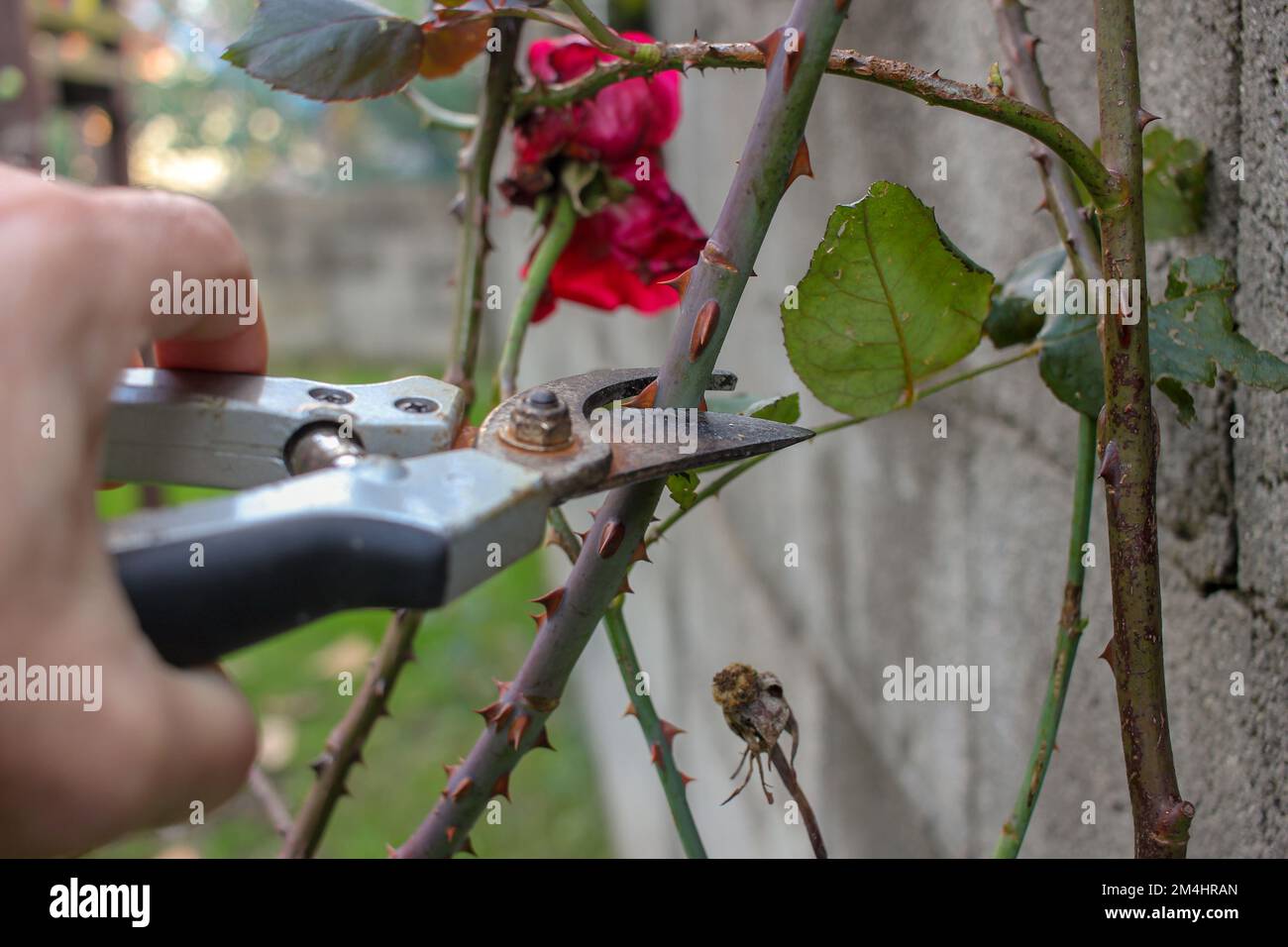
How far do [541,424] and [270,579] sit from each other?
13 centimetres

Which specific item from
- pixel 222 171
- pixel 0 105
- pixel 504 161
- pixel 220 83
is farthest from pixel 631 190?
pixel 222 171

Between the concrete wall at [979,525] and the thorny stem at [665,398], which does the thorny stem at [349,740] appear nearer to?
the thorny stem at [665,398]

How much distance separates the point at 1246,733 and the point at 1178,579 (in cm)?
10

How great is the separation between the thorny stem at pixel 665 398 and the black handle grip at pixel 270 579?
4.0 inches

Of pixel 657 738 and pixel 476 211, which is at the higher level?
pixel 476 211

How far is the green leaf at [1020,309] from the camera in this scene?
59cm

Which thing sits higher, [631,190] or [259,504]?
[631,190]

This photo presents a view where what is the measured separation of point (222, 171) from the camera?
981cm

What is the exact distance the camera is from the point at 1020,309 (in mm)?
588

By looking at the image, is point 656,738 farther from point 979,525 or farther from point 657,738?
point 979,525

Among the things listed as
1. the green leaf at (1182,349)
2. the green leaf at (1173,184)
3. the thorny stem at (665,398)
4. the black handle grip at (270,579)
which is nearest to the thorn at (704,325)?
the thorny stem at (665,398)

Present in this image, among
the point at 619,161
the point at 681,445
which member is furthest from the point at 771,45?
the point at 619,161

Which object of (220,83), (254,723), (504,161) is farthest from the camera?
(220,83)

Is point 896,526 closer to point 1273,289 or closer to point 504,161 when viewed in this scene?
point 1273,289
